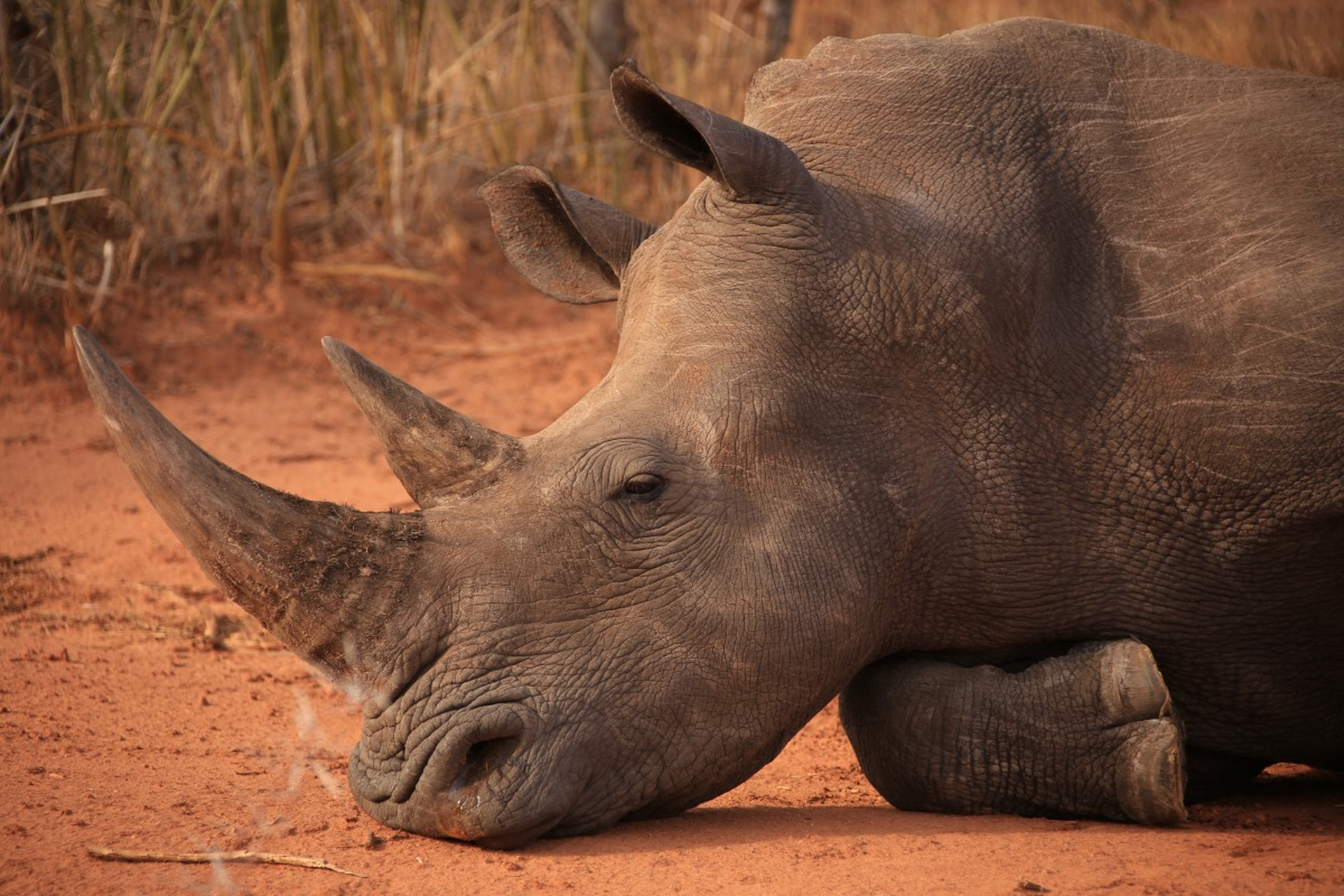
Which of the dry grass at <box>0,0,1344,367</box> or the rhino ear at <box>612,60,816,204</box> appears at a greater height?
the dry grass at <box>0,0,1344,367</box>

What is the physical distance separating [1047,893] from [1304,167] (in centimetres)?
183

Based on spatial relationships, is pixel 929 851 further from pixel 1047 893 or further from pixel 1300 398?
pixel 1300 398

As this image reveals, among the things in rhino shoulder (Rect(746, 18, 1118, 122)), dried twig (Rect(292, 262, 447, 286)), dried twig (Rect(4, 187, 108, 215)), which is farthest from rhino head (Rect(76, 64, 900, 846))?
dried twig (Rect(292, 262, 447, 286))

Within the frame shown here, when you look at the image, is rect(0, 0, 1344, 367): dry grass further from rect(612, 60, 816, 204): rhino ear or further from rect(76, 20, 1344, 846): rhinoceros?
rect(612, 60, 816, 204): rhino ear

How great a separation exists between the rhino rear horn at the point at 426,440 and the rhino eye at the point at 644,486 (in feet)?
0.86

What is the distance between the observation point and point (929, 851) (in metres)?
3.08

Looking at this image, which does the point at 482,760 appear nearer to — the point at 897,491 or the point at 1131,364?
the point at 897,491

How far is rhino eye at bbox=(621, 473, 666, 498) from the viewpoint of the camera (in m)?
3.23

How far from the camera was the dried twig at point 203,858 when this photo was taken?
3037 mm

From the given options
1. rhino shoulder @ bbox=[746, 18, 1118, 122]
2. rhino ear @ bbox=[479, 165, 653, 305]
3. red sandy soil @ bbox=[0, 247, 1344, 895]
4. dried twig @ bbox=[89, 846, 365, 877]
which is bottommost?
dried twig @ bbox=[89, 846, 365, 877]

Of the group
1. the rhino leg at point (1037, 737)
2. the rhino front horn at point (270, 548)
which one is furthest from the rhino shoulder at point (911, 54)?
the rhino front horn at point (270, 548)

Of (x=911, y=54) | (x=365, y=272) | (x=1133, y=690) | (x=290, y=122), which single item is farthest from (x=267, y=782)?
(x=290, y=122)

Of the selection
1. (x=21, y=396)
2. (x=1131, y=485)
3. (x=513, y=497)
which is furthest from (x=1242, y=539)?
(x=21, y=396)

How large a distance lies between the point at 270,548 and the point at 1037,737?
1.65m
